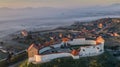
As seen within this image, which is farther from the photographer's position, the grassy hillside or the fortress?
the fortress

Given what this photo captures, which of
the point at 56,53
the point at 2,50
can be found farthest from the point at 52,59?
the point at 2,50

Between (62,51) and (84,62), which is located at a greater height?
(62,51)

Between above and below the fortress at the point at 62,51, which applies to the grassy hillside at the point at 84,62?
below

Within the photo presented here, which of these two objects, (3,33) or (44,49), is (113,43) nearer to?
(44,49)

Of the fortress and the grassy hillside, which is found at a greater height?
the fortress

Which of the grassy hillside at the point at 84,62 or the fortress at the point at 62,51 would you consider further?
the fortress at the point at 62,51

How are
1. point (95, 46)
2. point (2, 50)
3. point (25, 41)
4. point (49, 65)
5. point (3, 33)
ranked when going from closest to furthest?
point (49, 65) < point (95, 46) < point (2, 50) < point (25, 41) < point (3, 33)

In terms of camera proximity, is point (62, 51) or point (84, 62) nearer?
point (84, 62)

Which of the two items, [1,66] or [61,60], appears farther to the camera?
[1,66]
